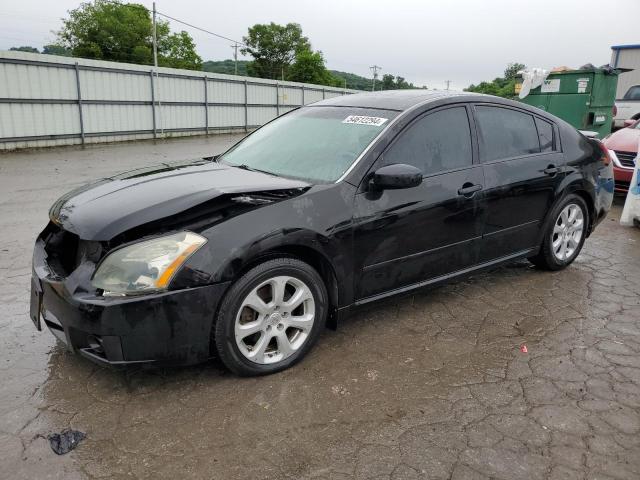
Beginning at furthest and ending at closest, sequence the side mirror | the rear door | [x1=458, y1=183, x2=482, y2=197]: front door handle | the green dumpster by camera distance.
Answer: the green dumpster < the rear door < [x1=458, y1=183, x2=482, y2=197]: front door handle < the side mirror

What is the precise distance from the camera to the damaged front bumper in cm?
253

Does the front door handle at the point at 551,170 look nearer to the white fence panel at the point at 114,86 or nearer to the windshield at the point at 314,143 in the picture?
the windshield at the point at 314,143

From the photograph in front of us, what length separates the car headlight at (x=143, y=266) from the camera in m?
2.56

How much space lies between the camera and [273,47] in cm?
8400

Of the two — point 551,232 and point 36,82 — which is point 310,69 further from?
point 551,232

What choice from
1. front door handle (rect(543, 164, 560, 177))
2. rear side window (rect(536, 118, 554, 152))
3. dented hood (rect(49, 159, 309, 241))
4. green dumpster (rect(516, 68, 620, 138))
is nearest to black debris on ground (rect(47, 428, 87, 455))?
dented hood (rect(49, 159, 309, 241))

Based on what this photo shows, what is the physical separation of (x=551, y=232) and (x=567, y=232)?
30 centimetres

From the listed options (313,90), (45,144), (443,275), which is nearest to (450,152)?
(443,275)

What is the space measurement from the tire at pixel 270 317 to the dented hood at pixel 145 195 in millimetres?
488

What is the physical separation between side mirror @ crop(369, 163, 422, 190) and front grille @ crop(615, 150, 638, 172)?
6.16m

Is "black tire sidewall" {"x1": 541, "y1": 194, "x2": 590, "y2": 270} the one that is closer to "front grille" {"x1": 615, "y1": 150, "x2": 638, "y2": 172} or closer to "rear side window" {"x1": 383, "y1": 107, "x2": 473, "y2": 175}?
"rear side window" {"x1": 383, "y1": 107, "x2": 473, "y2": 175}

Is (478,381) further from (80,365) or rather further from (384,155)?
(80,365)

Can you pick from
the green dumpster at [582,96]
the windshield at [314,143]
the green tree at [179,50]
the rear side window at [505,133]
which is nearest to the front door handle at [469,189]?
the rear side window at [505,133]

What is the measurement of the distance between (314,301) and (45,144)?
46.1 feet
